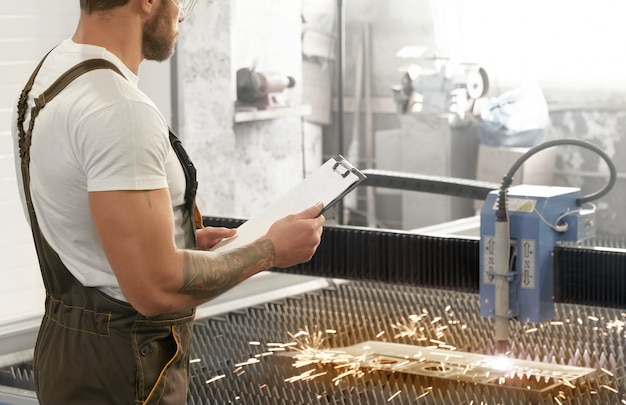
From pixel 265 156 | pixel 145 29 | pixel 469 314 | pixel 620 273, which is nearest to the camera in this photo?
pixel 145 29

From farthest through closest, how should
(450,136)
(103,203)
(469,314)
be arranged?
(450,136), (469,314), (103,203)

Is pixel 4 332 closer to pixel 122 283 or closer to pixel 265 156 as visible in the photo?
pixel 122 283

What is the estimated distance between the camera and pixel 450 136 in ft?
24.9

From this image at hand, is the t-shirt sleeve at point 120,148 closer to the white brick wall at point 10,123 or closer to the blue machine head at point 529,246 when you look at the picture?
the blue machine head at point 529,246

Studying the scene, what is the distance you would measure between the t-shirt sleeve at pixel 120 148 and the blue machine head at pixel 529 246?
44.2 inches

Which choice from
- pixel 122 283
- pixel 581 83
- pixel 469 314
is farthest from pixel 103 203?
pixel 581 83

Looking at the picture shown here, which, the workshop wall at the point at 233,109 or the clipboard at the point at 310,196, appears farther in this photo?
the workshop wall at the point at 233,109

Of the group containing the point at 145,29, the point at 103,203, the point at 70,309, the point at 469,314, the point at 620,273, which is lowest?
the point at 469,314

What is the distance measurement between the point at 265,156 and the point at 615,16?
346 cm

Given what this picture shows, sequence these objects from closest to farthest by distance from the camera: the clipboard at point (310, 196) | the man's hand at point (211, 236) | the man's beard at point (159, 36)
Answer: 1. the man's beard at point (159, 36)
2. the clipboard at point (310, 196)
3. the man's hand at point (211, 236)

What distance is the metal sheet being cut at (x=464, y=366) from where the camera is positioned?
7.09 feet

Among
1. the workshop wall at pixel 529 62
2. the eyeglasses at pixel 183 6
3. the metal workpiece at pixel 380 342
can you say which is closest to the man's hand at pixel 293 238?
the eyeglasses at pixel 183 6

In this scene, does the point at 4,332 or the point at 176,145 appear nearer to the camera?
the point at 176,145

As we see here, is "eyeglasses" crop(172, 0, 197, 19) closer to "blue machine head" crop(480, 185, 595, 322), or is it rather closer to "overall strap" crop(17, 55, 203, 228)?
"overall strap" crop(17, 55, 203, 228)
